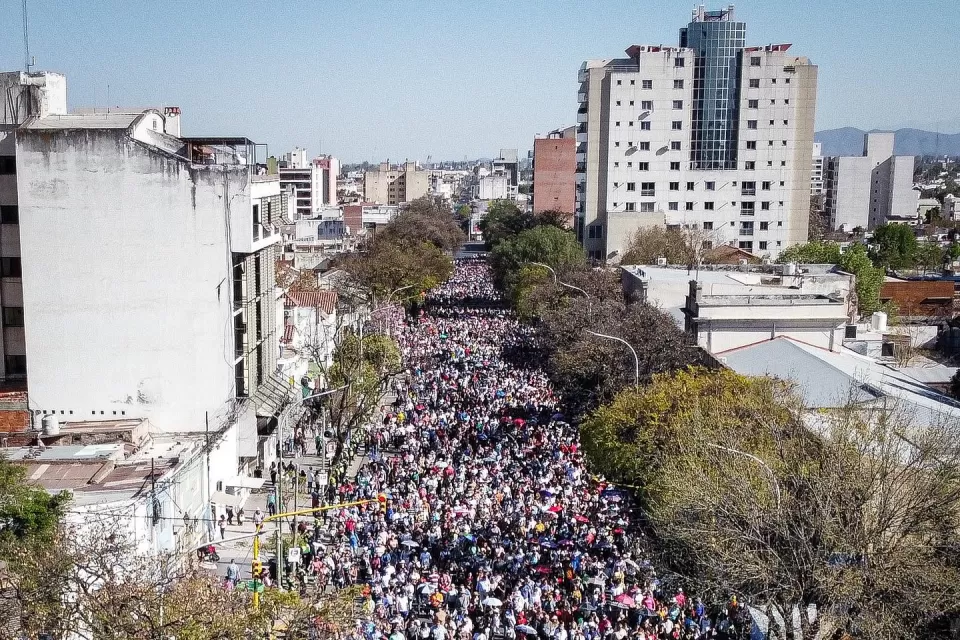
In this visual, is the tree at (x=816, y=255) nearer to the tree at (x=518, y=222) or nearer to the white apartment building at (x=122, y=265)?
the tree at (x=518, y=222)

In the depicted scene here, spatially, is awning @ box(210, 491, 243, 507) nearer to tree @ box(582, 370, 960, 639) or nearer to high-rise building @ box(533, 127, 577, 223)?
tree @ box(582, 370, 960, 639)

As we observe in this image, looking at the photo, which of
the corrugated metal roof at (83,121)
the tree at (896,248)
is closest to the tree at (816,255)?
the tree at (896,248)

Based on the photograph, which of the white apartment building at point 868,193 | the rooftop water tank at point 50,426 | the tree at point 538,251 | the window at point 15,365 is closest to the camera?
the rooftop water tank at point 50,426

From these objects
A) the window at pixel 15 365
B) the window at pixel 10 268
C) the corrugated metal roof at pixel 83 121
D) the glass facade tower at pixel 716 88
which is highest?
the glass facade tower at pixel 716 88

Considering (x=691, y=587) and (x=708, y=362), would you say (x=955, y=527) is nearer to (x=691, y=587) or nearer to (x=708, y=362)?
(x=691, y=587)

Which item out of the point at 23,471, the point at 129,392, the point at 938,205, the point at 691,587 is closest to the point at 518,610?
the point at 691,587

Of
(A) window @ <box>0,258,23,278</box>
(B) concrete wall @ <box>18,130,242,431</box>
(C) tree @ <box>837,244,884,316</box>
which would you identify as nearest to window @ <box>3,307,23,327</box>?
(A) window @ <box>0,258,23,278</box>
